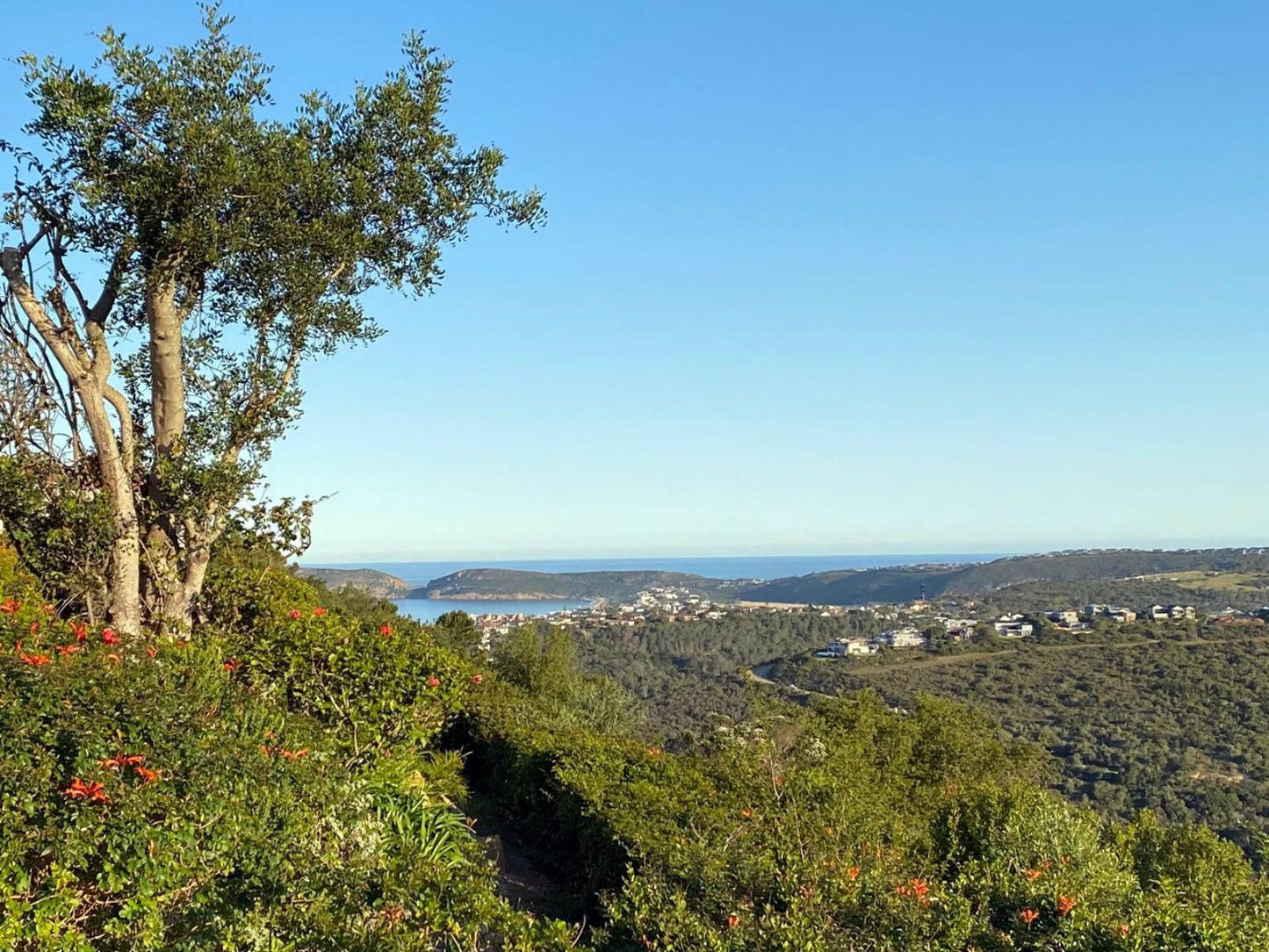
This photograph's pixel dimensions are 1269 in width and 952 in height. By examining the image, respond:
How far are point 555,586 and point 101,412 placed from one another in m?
170

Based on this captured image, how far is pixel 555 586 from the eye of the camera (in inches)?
6845

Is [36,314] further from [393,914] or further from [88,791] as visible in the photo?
[393,914]

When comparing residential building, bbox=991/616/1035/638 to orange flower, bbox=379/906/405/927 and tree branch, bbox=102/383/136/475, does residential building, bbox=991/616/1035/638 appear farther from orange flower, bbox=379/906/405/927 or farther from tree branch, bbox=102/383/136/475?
orange flower, bbox=379/906/405/927

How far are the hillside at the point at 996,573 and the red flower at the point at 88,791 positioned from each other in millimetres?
117586

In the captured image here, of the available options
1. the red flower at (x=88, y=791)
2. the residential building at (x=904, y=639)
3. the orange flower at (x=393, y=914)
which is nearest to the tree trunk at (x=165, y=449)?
A: the red flower at (x=88, y=791)

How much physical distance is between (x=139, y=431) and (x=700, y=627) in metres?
82.0

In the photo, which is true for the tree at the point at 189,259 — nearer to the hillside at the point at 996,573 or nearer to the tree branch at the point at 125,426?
the tree branch at the point at 125,426

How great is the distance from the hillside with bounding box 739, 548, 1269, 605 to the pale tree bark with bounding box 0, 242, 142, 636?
381ft

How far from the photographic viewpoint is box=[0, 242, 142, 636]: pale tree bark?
19.5 feet

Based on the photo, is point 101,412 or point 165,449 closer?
point 101,412

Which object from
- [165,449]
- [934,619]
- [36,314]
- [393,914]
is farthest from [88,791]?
[934,619]

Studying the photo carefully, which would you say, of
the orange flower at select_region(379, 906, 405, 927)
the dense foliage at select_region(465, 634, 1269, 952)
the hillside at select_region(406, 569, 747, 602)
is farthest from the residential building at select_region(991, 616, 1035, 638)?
the hillside at select_region(406, 569, 747, 602)

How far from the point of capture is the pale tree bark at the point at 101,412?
19.5 ft

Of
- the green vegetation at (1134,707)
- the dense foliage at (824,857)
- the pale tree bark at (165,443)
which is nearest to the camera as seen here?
the dense foliage at (824,857)
